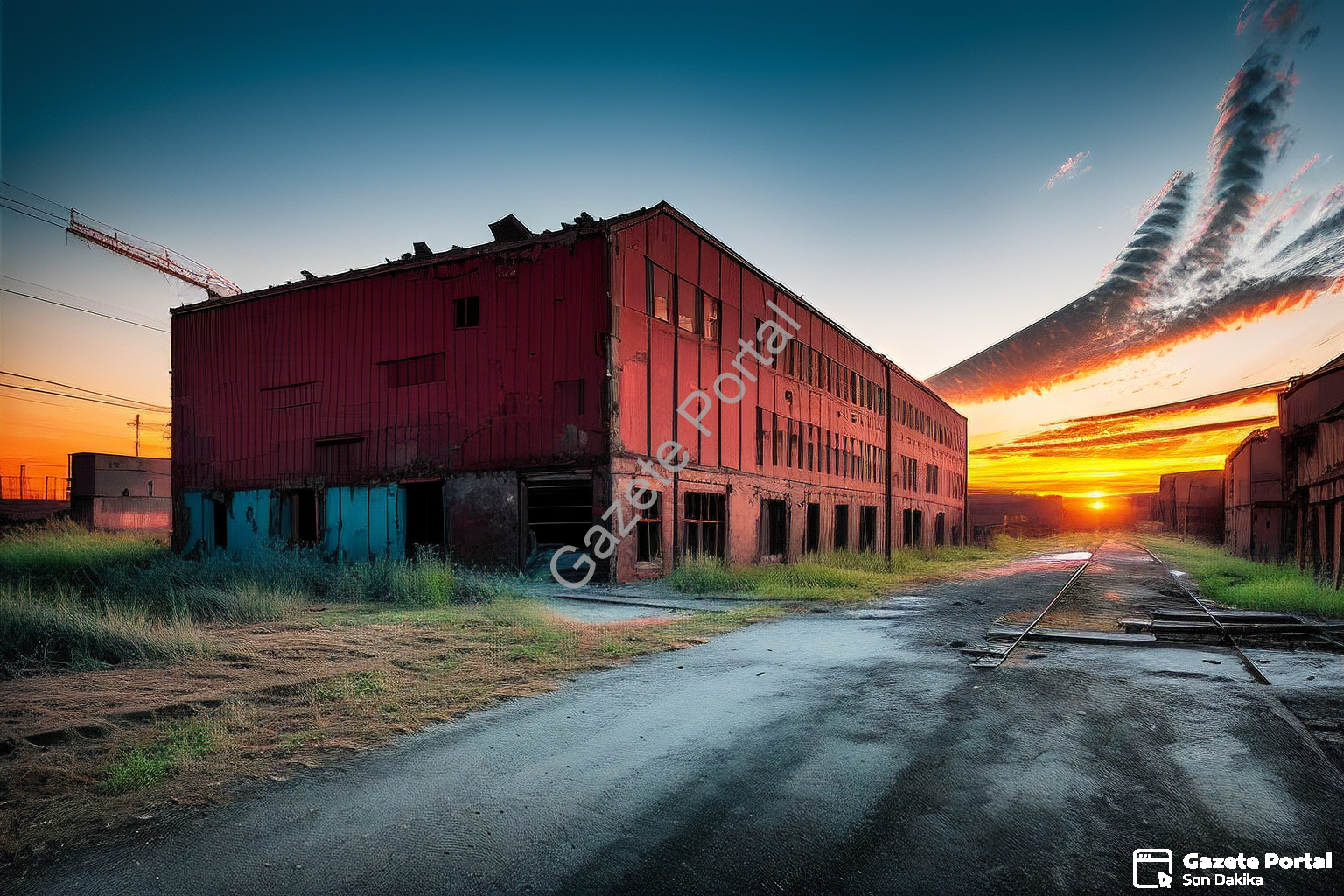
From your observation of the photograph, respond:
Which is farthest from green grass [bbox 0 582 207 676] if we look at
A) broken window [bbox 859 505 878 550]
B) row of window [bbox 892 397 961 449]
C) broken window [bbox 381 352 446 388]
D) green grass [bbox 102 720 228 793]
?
row of window [bbox 892 397 961 449]

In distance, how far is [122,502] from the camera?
33.4m

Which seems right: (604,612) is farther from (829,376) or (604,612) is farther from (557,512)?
(829,376)

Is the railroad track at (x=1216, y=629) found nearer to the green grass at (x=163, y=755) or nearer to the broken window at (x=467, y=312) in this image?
the green grass at (x=163, y=755)

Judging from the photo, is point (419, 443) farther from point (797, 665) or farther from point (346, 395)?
point (797, 665)

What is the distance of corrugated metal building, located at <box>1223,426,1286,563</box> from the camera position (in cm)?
2180

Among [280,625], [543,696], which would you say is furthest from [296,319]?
[543,696]

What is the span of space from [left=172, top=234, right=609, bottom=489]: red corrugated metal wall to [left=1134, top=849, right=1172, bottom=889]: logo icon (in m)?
13.4

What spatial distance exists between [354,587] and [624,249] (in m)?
8.99

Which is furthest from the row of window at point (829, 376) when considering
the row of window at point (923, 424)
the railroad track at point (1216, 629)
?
the railroad track at point (1216, 629)

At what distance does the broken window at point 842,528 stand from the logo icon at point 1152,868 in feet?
82.3

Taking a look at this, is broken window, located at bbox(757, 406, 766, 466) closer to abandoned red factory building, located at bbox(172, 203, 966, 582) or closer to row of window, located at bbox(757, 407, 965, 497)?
row of window, located at bbox(757, 407, 965, 497)

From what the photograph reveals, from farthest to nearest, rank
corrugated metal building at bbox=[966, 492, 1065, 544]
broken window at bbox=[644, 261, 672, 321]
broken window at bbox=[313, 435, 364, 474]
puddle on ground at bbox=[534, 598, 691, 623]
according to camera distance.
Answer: corrugated metal building at bbox=[966, 492, 1065, 544], broken window at bbox=[313, 435, 364, 474], broken window at bbox=[644, 261, 672, 321], puddle on ground at bbox=[534, 598, 691, 623]

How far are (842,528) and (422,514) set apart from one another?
53.5ft

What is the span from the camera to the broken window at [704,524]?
18.2 metres
